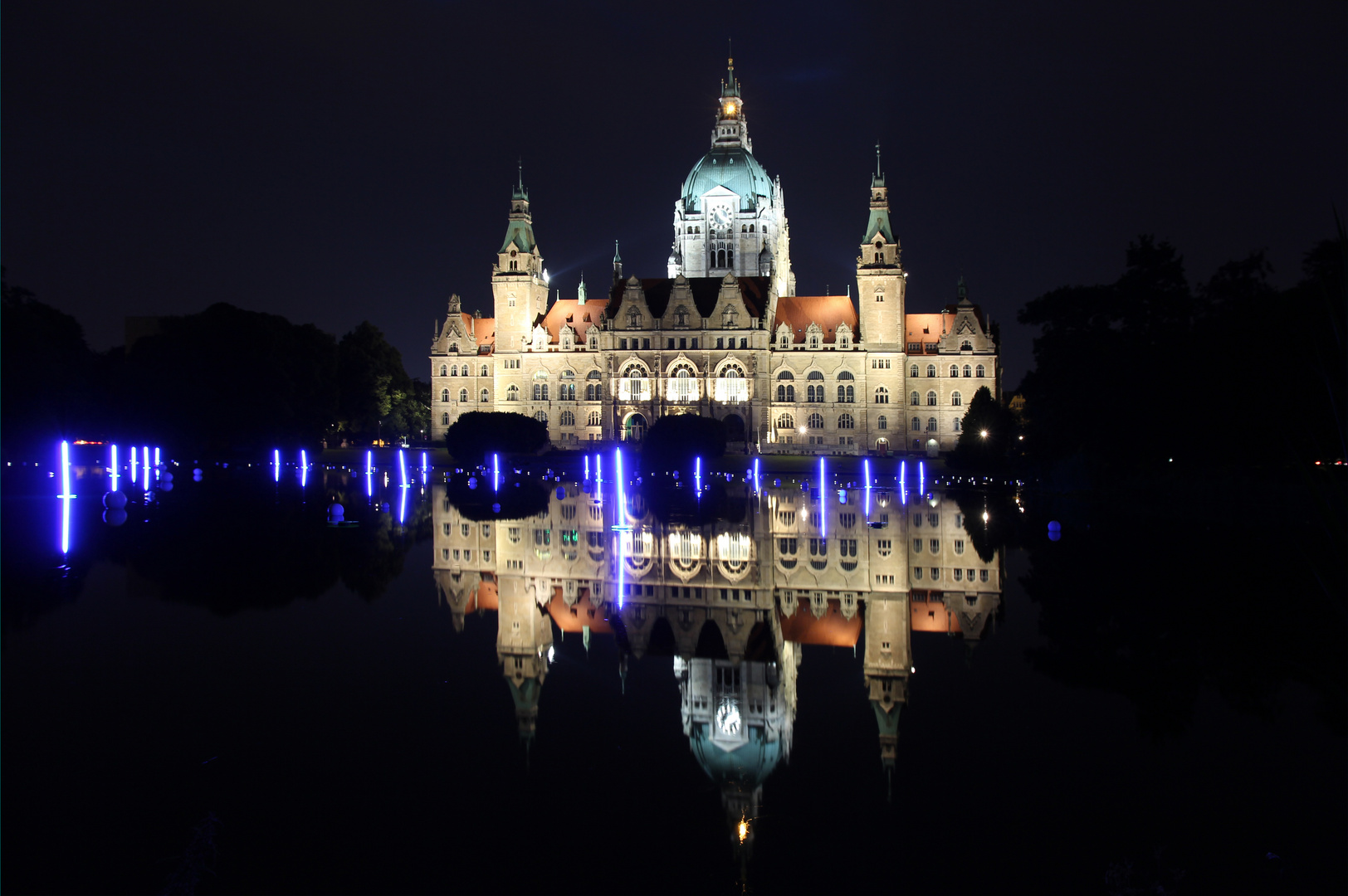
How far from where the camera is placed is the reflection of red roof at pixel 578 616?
1600cm

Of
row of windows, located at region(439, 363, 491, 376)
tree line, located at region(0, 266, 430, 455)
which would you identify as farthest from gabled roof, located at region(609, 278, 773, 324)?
tree line, located at region(0, 266, 430, 455)

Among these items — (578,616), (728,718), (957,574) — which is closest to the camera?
(728,718)

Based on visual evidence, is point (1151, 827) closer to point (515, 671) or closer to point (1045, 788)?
point (1045, 788)


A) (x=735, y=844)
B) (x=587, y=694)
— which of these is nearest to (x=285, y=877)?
(x=735, y=844)

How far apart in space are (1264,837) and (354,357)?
9642cm

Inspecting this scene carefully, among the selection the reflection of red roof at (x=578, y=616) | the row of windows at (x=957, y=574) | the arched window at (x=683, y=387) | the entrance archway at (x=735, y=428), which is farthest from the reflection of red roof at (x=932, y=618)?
the arched window at (x=683, y=387)

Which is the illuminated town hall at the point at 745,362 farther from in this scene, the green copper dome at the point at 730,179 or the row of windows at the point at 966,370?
the green copper dome at the point at 730,179

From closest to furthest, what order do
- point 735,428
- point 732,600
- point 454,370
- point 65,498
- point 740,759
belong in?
point 740,759
point 732,600
point 65,498
point 735,428
point 454,370

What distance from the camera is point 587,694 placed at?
12539 mm

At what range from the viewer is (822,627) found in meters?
16.1

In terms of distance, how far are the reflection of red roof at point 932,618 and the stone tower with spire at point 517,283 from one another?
87.9m

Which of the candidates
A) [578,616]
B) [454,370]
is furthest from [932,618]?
Result: [454,370]

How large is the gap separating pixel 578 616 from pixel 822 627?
386 centimetres

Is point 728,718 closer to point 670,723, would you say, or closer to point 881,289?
point 670,723
